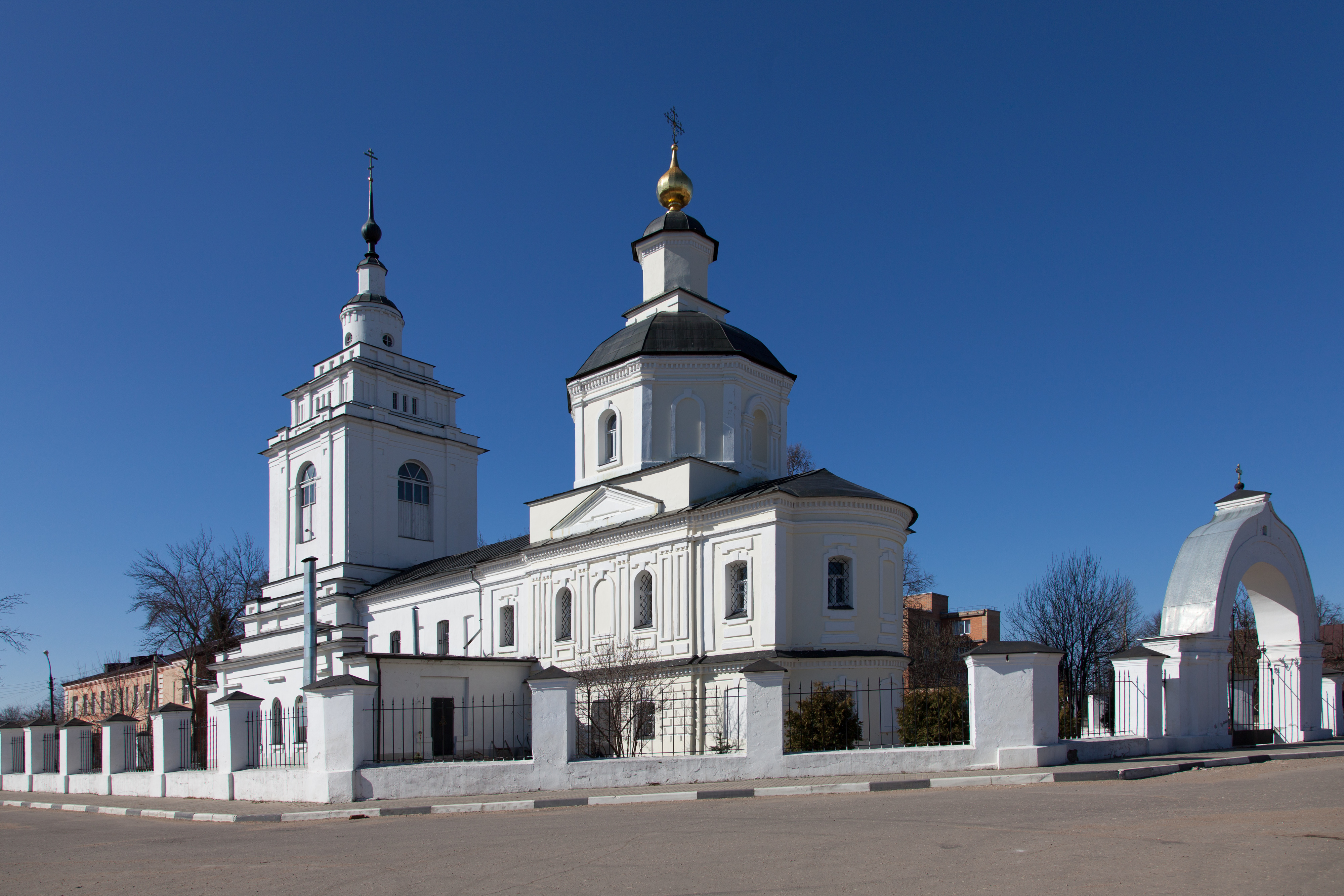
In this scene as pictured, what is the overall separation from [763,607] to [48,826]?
13544 millimetres

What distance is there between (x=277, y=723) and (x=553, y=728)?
7270mm

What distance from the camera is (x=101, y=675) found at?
60.7m

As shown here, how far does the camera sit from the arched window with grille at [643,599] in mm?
25125

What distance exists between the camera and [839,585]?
23328 mm

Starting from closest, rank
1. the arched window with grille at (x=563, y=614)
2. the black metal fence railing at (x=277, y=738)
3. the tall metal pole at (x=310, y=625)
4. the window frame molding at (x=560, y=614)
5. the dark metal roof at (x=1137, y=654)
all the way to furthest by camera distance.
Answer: the dark metal roof at (x=1137, y=654) < the black metal fence railing at (x=277, y=738) < the tall metal pole at (x=310, y=625) < the window frame molding at (x=560, y=614) < the arched window with grille at (x=563, y=614)

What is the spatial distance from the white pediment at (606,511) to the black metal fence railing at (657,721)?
441cm

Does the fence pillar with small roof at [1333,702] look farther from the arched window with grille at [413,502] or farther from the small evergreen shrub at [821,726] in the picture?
the arched window with grille at [413,502]

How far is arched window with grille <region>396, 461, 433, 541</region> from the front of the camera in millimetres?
36438

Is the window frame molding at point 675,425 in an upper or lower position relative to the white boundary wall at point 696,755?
upper

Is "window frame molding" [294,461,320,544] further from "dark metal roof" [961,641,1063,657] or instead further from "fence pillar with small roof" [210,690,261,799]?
"dark metal roof" [961,641,1063,657]

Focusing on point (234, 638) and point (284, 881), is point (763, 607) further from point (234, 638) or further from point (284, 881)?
point (234, 638)

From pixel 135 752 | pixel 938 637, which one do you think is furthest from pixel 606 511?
pixel 938 637

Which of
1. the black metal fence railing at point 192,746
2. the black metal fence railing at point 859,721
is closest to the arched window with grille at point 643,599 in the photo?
the black metal fence railing at point 859,721

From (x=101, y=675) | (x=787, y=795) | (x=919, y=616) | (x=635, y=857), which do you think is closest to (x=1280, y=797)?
(x=787, y=795)
